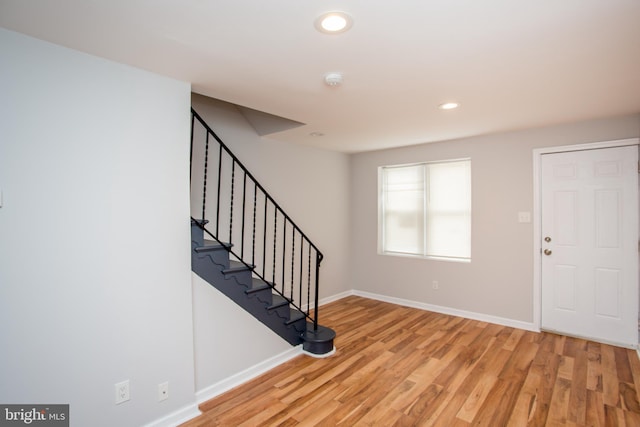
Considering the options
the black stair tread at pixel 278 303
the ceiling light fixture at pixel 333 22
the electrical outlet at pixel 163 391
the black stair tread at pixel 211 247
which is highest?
the ceiling light fixture at pixel 333 22

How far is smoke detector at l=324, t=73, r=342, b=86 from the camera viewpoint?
2.08 metres

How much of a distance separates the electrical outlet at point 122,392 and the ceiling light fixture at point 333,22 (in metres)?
2.33

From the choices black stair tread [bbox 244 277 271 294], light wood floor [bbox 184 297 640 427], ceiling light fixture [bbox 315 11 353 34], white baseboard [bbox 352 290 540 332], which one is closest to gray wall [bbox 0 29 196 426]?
black stair tread [bbox 244 277 271 294]

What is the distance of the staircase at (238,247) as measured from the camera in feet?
8.11

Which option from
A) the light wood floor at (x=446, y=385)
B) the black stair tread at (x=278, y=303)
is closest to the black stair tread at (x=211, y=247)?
the black stair tread at (x=278, y=303)

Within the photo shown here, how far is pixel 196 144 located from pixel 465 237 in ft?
11.6

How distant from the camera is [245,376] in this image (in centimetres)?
268

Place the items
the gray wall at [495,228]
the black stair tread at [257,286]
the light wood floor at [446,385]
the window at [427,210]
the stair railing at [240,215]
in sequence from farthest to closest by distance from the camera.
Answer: the window at [427,210]
the gray wall at [495,228]
the stair railing at [240,215]
the black stair tread at [257,286]
the light wood floor at [446,385]

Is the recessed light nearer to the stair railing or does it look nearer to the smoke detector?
the smoke detector

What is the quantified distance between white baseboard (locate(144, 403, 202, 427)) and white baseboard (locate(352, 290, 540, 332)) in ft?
10.7

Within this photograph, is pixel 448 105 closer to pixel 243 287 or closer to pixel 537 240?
pixel 537 240

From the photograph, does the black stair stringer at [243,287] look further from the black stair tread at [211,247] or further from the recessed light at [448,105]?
the recessed light at [448,105]

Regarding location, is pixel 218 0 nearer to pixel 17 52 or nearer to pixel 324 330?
pixel 17 52

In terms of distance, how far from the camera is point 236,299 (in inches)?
103
